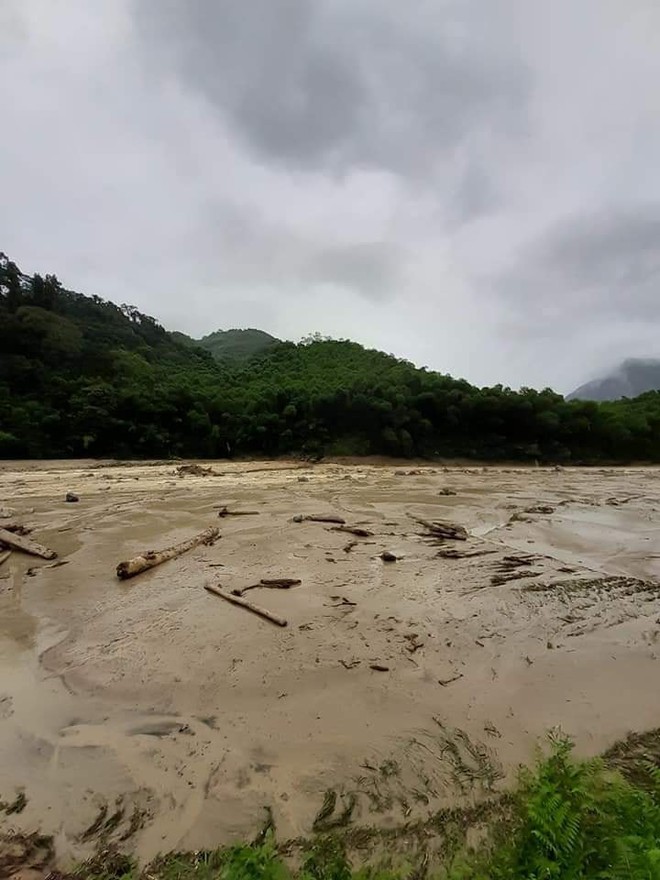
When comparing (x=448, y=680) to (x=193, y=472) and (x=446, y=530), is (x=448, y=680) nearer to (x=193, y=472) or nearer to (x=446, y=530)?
(x=446, y=530)

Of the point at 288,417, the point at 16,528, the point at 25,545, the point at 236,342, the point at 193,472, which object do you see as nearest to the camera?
the point at 25,545

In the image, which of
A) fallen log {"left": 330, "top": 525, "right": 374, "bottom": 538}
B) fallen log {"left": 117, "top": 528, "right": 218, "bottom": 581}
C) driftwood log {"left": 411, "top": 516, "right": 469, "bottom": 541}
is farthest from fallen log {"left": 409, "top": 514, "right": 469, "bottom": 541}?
fallen log {"left": 117, "top": 528, "right": 218, "bottom": 581}

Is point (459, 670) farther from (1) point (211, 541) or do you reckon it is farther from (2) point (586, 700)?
(1) point (211, 541)

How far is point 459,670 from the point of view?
457 centimetres

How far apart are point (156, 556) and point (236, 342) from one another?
125084mm

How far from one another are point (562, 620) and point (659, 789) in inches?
121

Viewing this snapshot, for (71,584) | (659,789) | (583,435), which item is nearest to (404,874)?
(659,789)

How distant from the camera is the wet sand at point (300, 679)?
119 inches

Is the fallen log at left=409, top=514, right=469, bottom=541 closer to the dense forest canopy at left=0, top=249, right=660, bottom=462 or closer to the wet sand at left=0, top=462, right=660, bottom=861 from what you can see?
the wet sand at left=0, top=462, right=660, bottom=861

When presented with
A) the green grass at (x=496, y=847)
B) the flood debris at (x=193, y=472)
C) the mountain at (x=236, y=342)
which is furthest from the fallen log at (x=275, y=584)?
the mountain at (x=236, y=342)

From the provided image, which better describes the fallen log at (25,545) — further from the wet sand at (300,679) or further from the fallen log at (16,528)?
the fallen log at (16,528)

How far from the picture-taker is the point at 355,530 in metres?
10.2

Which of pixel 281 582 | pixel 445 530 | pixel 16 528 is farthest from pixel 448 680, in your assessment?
pixel 16 528

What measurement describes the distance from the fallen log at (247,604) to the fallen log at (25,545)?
11.9 feet
